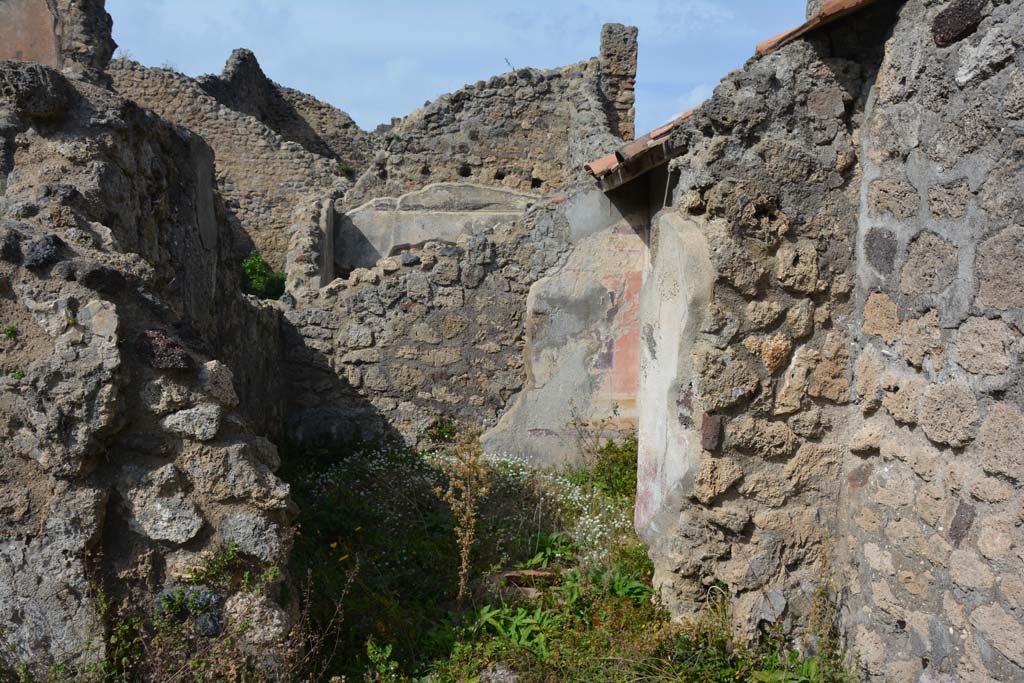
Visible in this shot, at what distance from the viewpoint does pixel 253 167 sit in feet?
47.6

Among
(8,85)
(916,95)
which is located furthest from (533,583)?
(8,85)

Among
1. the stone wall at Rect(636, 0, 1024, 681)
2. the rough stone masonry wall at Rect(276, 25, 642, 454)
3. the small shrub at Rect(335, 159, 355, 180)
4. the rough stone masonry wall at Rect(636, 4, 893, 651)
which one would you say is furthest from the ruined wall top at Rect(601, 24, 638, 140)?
the rough stone masonry wall at Rect(636, 4, 893, 651)

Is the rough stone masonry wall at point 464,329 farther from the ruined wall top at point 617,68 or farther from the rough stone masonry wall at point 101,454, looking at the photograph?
the ruined wall top at point 617,68

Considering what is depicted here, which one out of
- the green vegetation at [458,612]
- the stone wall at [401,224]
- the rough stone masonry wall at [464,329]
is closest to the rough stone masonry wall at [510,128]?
the stone wall at [401,224]

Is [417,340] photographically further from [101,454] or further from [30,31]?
[30,31]

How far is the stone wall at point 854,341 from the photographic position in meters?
2.67

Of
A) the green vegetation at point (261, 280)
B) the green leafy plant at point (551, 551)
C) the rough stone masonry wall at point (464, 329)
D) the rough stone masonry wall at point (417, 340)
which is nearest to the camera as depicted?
the green leafy plant at point (551, 551)

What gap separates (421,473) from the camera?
5984 millimetres

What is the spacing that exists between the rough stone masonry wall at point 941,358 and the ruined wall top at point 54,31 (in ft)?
44.4

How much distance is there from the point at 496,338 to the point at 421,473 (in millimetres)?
1340

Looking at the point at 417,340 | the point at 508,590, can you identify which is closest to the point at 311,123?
the point at 417,340

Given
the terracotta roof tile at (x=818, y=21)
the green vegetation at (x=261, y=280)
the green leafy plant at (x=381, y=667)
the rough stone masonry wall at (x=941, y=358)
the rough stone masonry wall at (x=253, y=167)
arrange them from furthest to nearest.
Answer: the rough stone masonry wall at (x=253, y=167) < the green vegetation at (x=261, y=280) < the green leafy plant at (x=381, y=667) < the terracotta roof tile at (x=818, y=21) < the rough stone masonry wall at (x=941, y=358)

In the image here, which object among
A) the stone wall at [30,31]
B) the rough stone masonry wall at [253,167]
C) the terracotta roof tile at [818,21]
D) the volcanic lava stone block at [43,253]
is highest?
the stone wall at [30,31]

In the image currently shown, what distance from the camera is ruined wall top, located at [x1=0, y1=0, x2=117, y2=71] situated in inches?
523
